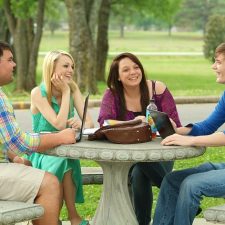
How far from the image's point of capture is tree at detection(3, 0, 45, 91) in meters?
26.5

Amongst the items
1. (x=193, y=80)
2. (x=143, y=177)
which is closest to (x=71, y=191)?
(x=143, y=177)

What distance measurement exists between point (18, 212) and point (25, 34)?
23.9m

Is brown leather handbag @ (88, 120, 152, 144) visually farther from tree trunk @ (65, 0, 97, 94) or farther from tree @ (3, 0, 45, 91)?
tree @ (3, 0, 45, 91)

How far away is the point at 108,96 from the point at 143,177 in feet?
2.34

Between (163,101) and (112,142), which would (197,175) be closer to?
(112,142)

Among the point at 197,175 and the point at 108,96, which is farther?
the point at 108,96

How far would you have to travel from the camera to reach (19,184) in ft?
18.2

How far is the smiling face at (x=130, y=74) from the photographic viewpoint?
21.1 ft

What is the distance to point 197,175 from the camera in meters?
5.71

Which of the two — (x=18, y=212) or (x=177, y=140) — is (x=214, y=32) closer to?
(x=177, y=140)

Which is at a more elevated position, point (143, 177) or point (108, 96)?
point (108, 96)

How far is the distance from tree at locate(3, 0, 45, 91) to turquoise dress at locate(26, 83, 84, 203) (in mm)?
19519

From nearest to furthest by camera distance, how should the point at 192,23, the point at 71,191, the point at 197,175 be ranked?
the point at 197,175 < the point at 71,191 < the point at 192,23

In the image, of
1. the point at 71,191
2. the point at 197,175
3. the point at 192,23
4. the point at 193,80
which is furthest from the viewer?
the point at 192,23
